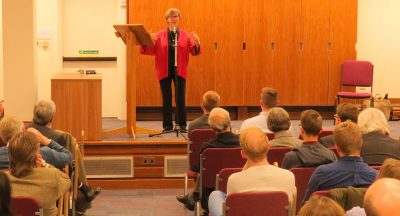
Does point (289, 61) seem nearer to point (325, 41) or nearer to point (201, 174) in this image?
point (325, 41)

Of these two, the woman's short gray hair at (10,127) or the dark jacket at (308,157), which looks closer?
the dark jacket at (308,157)

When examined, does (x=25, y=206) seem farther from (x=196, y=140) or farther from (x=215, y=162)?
(x=196, y=140)

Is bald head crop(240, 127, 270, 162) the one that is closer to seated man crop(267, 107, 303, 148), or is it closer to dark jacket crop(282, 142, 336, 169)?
dark jacket crop(282, 142, 336, 169)

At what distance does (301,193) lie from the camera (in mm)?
4352

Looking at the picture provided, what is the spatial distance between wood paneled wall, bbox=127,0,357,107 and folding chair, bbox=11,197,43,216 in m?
7.40

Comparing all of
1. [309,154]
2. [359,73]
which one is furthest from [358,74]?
[309,154]

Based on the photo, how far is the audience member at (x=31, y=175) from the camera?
153 inches

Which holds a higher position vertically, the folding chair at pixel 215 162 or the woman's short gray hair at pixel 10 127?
the woman's short gray hair at pixel 10 127

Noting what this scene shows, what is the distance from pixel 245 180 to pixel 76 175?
213 cm

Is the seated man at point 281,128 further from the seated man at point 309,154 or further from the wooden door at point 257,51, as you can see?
the wooden door at point 257,51

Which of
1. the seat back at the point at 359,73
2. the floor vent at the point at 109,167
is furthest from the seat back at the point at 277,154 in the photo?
the seat back at the point at 359,73

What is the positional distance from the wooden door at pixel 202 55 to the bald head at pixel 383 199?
8.51m

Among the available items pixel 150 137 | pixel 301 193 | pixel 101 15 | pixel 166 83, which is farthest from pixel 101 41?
pixel 301 193

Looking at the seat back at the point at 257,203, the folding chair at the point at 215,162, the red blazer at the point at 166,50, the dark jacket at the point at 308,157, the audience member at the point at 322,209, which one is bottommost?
the folding chair at the point at 215,162
